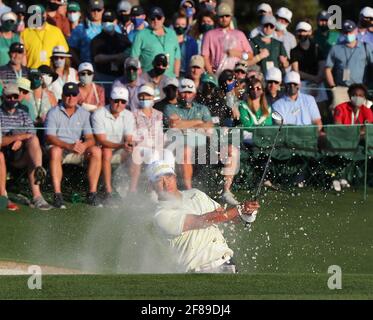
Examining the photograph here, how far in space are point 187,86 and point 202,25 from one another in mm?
2442

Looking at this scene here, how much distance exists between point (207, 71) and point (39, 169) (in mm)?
2867

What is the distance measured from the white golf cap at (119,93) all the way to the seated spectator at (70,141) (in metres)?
0.39

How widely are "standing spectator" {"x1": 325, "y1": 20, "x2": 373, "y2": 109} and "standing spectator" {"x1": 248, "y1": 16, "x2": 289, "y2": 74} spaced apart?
0.67 metres

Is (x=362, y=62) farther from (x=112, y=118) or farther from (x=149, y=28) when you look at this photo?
(x=112, y=118)

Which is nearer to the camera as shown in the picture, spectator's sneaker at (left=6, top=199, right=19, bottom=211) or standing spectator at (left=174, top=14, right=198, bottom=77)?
spectator's sneaker at (left=6, top=199, right=19, bottom=211)

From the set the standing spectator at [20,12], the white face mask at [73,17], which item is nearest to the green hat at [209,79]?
the standing spectator at [20,12]

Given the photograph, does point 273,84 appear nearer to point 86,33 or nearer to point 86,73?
point 86,73

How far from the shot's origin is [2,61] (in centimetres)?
1662

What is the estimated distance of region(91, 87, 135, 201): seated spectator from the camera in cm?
1543

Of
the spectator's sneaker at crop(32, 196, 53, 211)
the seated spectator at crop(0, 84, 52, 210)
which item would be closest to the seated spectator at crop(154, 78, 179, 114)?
the seated spectator at crop(0, 84, 52, 210)

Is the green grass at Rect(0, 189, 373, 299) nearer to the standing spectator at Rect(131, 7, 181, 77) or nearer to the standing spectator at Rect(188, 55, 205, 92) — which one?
the standing spectator at Rect(188, 55, 205, 92)

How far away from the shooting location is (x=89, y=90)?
53.9 ft

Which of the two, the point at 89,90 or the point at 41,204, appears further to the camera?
→ the point at 89,90

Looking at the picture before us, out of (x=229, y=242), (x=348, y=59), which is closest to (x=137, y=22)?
(x=348, y=59)
